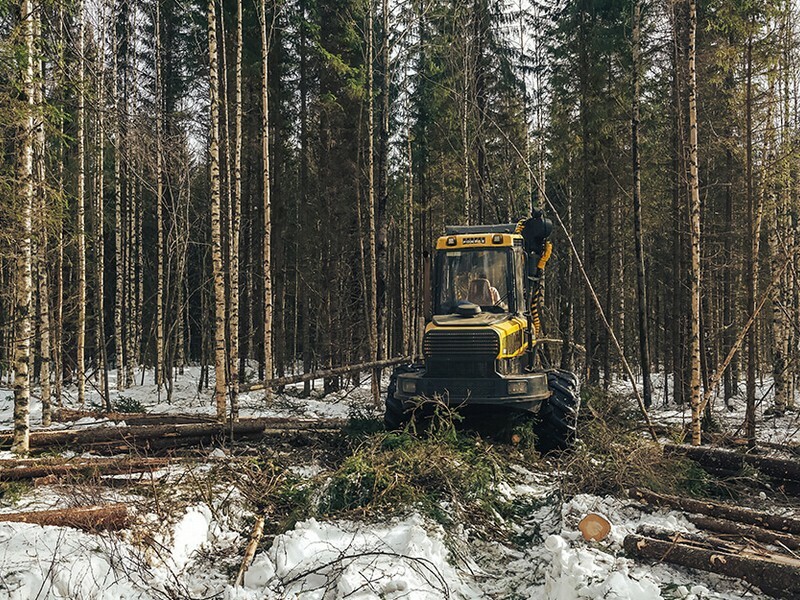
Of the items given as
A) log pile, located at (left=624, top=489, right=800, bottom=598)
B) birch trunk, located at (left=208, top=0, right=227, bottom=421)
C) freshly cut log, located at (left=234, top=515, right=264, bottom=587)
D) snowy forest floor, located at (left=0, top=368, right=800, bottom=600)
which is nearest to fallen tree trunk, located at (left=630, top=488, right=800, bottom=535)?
log pile, located at (left=624, top=489, right=800, bottom=598)

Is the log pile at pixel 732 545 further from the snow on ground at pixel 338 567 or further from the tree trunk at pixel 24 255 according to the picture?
the tree trunk at pixel 24 255

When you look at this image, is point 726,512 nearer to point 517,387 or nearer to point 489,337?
point 517,387

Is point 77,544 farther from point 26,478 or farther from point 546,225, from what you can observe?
point 546,225

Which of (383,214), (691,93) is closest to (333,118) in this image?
(383,214)

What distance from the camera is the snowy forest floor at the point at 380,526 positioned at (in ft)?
14.5

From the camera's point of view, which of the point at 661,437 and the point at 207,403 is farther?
the point at 207,403

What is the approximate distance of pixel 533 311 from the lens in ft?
30.4

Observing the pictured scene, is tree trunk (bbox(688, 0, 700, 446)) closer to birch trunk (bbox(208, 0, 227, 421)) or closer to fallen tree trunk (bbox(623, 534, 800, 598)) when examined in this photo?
fallen tree trunk (bbox(623, 534, 800, 598))

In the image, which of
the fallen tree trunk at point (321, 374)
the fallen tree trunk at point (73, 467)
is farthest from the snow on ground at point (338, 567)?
the fallen tree trunk at point (321, 374)

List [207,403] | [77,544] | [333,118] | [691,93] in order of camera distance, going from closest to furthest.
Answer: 1. [77,544]
2. [691,93]
3. [207,403]
4. [333,118]

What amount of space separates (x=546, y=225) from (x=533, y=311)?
1.34 meters

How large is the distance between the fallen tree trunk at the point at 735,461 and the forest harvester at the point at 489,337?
157 cm

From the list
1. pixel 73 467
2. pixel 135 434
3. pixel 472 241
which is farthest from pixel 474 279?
pixel 73 467

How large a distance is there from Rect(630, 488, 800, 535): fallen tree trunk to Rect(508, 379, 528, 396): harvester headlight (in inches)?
80.7
